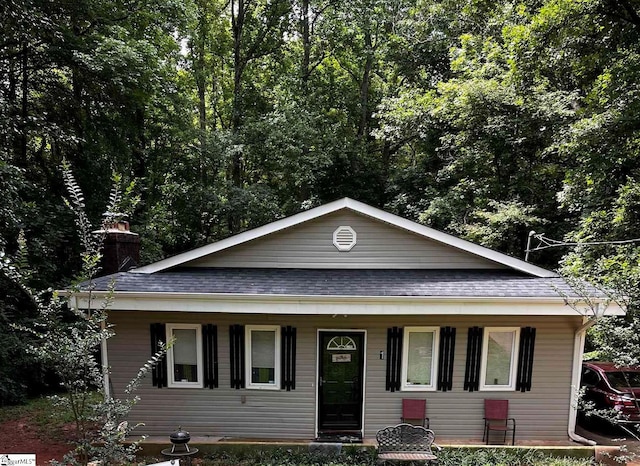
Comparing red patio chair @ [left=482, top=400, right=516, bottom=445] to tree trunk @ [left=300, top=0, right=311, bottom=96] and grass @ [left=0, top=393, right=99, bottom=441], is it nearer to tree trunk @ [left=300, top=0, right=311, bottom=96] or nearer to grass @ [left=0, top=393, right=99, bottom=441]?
grass @ [left=0, top=393, right=99, bottom=441]

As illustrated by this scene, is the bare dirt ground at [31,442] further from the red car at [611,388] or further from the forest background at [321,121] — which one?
the red car at [611,388]

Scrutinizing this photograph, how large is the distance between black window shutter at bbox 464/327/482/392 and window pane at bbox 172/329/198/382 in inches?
205

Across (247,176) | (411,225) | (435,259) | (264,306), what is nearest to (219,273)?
(264,306)

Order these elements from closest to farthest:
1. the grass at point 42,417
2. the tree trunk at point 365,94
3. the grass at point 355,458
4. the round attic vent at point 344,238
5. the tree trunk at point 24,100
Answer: the grass at point 355,458
the grass at point 42,417
the round attic vent at point 344,238
the tree trunk at point 24,100
the tree trunk at point 365,94

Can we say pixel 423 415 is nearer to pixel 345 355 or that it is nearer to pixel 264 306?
pixel 345 355

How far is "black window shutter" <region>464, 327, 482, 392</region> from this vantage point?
7098mm

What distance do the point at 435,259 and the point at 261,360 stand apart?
13.7ft

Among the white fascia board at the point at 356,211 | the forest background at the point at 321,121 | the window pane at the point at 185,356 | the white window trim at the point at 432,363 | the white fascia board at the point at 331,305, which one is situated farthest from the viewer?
the forest background at the point at 321,121

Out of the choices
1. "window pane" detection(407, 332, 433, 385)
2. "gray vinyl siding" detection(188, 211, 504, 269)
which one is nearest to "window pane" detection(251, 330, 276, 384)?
"gray vinyl siding" detection(188, 211, 504, 269)

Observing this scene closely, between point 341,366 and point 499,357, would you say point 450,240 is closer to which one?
point 499,357

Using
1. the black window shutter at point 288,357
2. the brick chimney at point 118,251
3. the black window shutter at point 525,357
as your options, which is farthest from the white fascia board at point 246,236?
the black window shutter at point 525,357

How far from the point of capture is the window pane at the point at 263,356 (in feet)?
23.7

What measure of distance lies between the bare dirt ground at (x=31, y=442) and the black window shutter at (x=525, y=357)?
8.44 m

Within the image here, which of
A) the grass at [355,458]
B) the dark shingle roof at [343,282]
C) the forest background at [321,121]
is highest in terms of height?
the forest background at [321,121]
